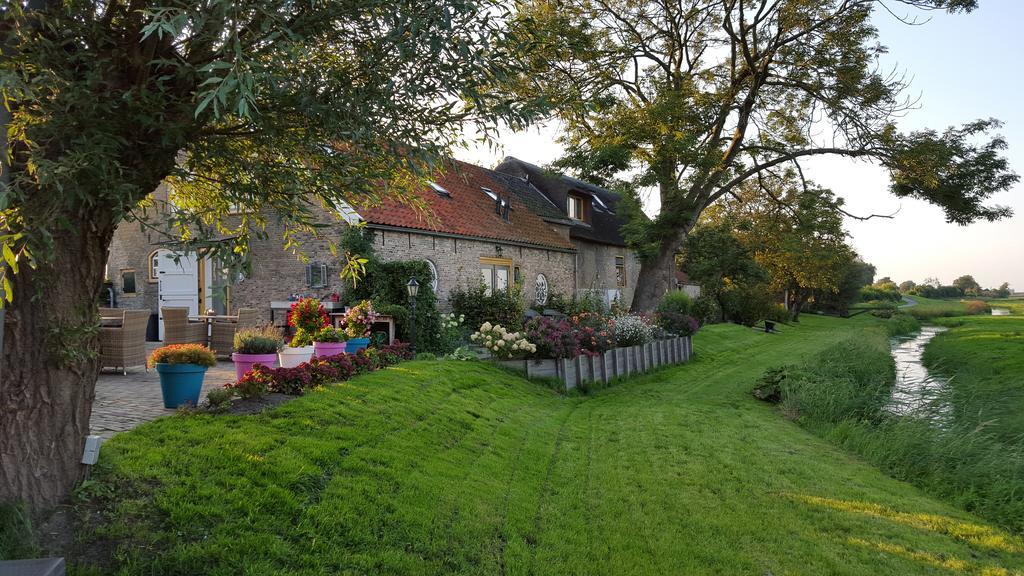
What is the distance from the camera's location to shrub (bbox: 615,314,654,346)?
572 inches

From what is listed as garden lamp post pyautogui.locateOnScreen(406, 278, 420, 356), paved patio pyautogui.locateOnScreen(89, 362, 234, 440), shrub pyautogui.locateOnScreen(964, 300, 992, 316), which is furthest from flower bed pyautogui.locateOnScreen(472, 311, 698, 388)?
shrub pyautogui.locateOnScreen(964, 300, 992, 316)

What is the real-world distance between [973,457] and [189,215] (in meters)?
8.76

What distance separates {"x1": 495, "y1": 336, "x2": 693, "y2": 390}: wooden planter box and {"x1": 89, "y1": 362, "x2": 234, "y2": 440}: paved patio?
5.70 m

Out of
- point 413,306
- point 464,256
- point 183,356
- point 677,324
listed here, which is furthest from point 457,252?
point 183,356

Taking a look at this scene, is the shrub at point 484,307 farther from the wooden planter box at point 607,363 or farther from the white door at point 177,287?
the white door at point 177,287

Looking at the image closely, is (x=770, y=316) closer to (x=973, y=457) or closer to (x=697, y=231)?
(x=697, y=231)

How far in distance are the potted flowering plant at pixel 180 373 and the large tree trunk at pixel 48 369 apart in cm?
234

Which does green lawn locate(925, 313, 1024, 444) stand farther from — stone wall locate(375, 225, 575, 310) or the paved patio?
stone wall locate(375, 225, 575, 310)

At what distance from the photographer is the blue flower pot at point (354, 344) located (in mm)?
10695

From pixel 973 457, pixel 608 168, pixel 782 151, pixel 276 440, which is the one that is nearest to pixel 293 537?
pixel 276 440

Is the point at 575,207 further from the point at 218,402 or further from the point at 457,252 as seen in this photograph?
the point at 218,402

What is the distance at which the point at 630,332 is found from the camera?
14602 millimetres

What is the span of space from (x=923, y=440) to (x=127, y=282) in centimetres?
1880

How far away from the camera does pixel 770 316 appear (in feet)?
108
